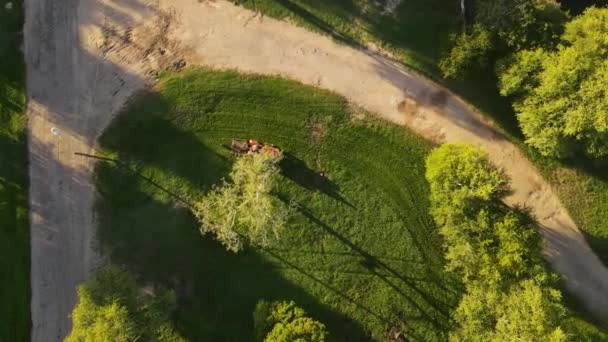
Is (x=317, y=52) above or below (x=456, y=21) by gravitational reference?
below

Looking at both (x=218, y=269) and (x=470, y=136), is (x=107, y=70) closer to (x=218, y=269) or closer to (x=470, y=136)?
(x=218, y=269)

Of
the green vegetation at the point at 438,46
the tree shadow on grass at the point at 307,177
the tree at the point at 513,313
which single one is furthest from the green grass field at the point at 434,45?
the tree shadow on grass at the point at 307,177

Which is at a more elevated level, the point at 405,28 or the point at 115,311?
the point at 405,28

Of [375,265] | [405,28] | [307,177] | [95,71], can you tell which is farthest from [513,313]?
[95,71]

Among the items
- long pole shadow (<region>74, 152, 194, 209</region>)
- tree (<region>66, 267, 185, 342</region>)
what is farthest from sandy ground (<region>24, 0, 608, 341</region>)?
tree (<region>66, 267, 185, 342</region>)

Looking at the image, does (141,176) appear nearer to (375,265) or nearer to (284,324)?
(284,324)

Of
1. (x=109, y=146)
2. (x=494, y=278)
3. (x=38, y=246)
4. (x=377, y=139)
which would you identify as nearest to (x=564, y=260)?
(x=494, y=278)

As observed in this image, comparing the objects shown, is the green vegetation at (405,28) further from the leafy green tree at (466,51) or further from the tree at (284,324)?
the tree at (284,324)
